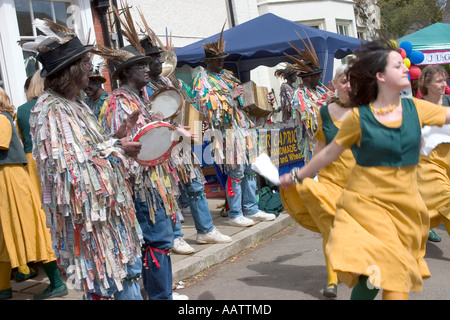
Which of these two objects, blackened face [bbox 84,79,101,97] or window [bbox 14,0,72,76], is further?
window [bbox 14,0,72,76]

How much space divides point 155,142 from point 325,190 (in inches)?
51.7

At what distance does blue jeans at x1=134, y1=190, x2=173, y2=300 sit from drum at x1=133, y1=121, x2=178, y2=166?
1.02 feet

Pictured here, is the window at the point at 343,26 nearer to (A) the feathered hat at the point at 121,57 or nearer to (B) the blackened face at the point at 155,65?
(B) the blackened face at the point at 155,65

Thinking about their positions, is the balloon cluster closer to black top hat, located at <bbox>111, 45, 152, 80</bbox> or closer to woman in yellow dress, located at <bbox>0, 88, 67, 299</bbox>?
black top hat, located at <bbox>111, 45, 152, 80</bbox>

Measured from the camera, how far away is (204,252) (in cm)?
591

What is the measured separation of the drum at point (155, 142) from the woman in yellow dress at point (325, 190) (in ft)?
3.17

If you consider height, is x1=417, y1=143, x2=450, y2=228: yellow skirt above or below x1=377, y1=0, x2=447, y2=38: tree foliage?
below

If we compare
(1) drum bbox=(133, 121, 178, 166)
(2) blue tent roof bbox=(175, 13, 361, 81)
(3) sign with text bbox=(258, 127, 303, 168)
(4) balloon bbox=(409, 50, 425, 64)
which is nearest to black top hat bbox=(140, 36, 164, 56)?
(1) drum bbox=(133, 121, 178, 166)

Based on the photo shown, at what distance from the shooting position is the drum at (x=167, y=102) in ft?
15.2

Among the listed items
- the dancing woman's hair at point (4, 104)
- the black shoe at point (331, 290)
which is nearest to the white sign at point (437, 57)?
the black shoe at point (331, 290)

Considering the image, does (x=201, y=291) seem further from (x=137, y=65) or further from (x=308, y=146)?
(x=308, y=146)

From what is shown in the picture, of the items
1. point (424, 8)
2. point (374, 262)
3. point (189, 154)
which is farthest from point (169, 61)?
point (424, 8)

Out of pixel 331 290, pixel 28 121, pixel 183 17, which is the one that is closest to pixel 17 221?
pixel 28 121

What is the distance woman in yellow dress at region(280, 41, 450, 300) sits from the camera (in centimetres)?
317
